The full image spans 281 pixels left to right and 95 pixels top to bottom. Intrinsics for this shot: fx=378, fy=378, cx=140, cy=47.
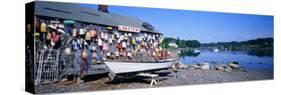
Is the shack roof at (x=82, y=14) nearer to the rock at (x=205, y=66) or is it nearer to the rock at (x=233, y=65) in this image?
the rock at (x=205, y=66)

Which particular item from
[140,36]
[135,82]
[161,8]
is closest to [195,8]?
[161,8]

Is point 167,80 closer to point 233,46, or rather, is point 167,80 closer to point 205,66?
point 205,66

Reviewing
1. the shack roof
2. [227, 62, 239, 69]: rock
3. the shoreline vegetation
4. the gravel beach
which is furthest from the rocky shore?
the shack roof

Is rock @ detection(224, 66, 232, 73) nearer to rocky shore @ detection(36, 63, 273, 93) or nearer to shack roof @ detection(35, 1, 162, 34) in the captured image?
rocky shore @ detection(36, 63, 273, 93)

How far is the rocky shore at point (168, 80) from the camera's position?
5698 millimetres

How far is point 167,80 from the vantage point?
6699mm

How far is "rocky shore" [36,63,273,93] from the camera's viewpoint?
5.70m

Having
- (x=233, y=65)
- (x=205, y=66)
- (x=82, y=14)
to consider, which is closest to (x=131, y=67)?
(x=82, y=14)

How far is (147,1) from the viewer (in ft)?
21.5

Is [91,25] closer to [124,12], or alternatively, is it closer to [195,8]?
[124,12]

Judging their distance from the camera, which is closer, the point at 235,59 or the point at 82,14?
the point at 82,14

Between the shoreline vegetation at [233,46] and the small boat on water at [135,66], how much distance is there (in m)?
0.32

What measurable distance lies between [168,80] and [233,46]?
1.72 meters
